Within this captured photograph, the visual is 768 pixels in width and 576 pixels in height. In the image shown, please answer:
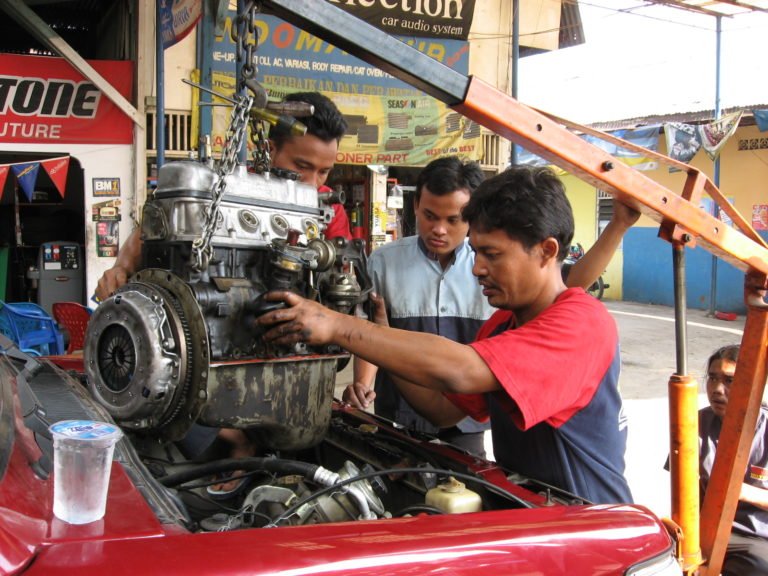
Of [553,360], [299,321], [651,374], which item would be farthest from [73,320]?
[651,374]

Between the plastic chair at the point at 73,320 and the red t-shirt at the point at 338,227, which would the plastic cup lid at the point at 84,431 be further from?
the plastic chair at the point at 73,320

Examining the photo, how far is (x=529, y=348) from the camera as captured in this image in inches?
Result: 70.7

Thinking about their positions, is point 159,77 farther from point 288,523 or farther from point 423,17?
point 288,523

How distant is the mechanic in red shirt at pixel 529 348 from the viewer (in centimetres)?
178

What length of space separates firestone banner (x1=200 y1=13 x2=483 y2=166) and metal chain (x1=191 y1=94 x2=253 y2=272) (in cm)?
620

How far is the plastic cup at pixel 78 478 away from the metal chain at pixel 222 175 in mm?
648

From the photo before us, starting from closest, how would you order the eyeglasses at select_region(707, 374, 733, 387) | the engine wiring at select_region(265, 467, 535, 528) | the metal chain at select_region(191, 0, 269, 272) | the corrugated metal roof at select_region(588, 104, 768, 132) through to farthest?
the engine wiring at select_region(265, 467, 535, 528)
the metal chain at select_region(191, 0, 269, 272)
the eyeglasses at select_region(707, 374, 733, 387)
the corrugated metal roof at select_region(588, 104, 768, 132)

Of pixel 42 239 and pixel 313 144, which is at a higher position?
pixel 313 144

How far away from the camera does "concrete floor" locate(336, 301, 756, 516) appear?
512 centimetres

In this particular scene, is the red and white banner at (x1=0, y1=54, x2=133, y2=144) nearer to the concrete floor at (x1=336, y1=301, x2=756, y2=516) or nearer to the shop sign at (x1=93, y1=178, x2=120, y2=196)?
the shop sign at (x1=93, y1=178, x2=120, y2=196)

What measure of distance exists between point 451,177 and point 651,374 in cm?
663

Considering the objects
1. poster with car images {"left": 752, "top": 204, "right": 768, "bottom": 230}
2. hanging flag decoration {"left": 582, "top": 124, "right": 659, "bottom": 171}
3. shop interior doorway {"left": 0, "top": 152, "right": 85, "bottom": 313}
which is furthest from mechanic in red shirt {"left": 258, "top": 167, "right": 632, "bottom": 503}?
poster with car images {"left": 752, "top": 204, "right": 768, "bottom": 230}

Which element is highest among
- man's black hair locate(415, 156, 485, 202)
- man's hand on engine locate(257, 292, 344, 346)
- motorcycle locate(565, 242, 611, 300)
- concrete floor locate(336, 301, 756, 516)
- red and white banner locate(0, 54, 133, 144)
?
red and white banner locate(0, 54, 133, 144)

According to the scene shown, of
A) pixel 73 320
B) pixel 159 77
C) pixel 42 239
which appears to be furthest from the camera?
pixel 42 239
